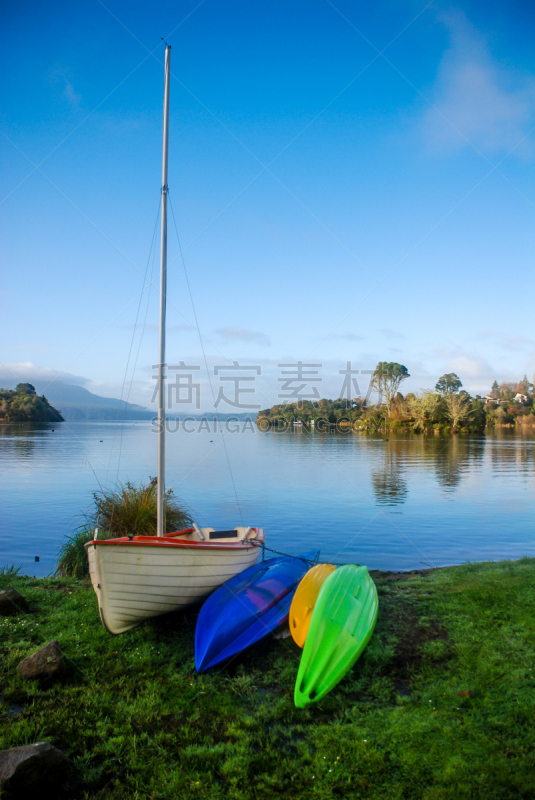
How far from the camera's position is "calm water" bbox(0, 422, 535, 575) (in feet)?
42.6

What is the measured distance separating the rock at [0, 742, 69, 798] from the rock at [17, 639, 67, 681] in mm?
1562

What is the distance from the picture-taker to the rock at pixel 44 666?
5.16 metres

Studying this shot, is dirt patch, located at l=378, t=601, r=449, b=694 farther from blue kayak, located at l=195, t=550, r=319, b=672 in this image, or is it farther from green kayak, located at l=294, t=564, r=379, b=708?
blue kayak, located at l=195, t=550, r=319, b=672

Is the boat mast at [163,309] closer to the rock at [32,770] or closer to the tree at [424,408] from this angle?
the rock at [32,770]

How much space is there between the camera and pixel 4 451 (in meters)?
39.9

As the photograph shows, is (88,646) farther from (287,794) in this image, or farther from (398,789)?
(398,789)

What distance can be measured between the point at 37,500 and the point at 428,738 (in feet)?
60.0

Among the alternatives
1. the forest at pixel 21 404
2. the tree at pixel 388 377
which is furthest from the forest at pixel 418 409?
the forest at pixel 21 404

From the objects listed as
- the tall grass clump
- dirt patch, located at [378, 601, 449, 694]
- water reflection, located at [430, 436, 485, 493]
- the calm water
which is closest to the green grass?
dirt patch, located at [378, 601, 449, 694]

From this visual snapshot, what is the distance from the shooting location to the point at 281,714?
4.85 meters

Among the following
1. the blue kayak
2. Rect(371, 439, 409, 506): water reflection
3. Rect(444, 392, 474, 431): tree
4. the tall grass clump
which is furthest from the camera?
Rect(444, 392, 474, 431): tree

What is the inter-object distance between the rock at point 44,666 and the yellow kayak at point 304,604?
2.90 meters

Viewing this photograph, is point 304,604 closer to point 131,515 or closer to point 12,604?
point 12,604

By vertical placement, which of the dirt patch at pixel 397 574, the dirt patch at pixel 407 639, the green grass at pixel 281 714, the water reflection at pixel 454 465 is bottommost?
the water reflection at pixel 454 465
